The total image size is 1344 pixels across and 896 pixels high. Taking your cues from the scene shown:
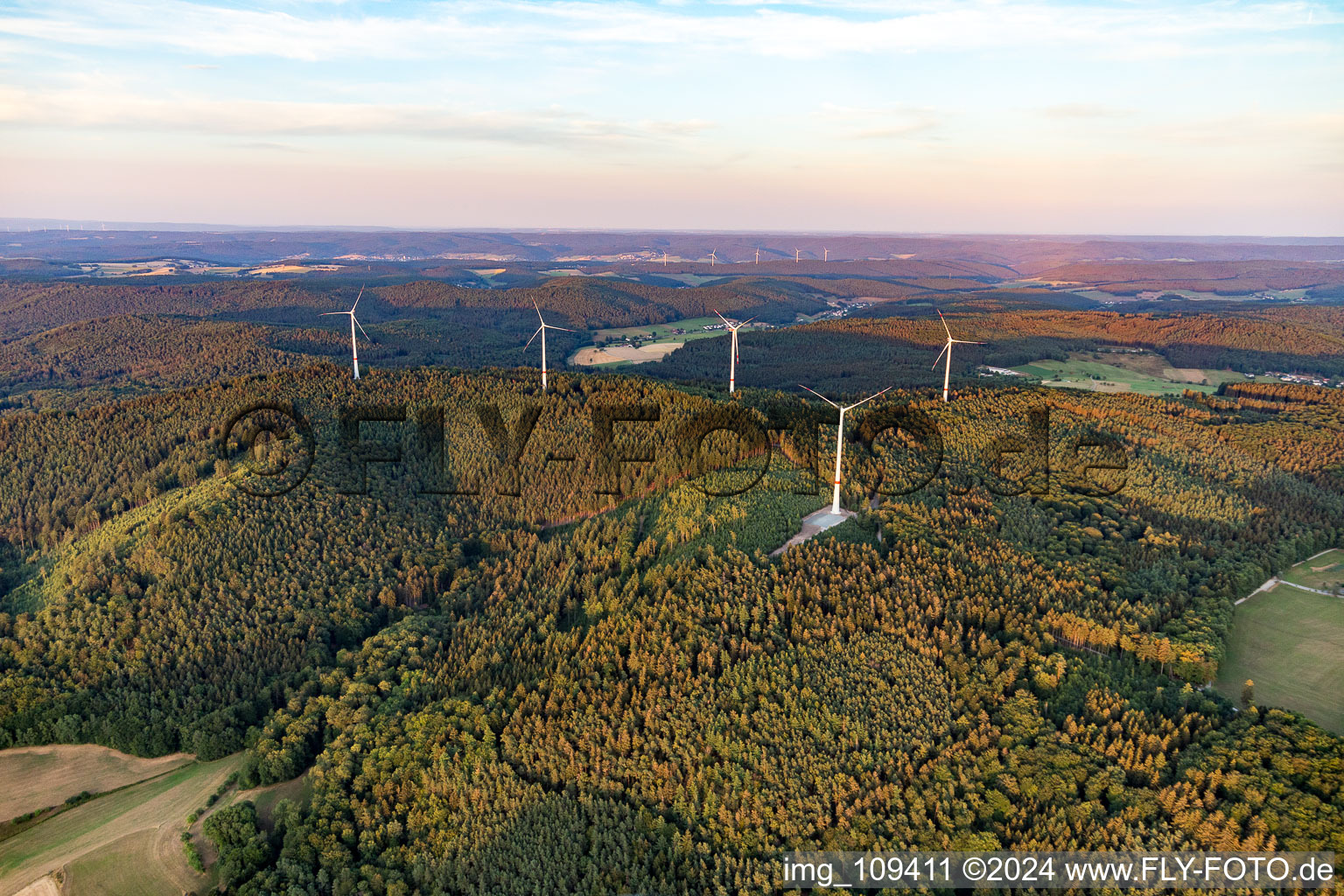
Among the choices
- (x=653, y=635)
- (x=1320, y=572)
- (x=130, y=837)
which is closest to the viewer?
(x=130, y=837)

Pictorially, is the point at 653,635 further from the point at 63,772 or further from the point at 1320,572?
the point at 1320,572

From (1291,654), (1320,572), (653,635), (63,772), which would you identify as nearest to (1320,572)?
(1320,572)

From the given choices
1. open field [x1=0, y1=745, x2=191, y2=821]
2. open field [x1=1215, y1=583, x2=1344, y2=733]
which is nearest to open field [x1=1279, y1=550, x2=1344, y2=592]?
open field [x1=1215, y1=583, x2=1344, y2=733]

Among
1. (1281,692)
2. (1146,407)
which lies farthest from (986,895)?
(1146,407)

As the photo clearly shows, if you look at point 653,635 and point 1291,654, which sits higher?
point 653,635

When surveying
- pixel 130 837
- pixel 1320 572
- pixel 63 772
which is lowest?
pixel 63 772

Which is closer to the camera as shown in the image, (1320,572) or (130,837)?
(130,837)
